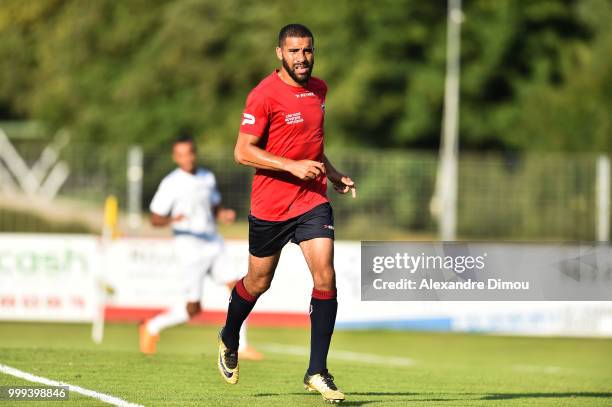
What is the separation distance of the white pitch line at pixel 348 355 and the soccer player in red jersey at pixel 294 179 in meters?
6.67

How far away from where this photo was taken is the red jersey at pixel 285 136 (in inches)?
332

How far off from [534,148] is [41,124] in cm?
2040

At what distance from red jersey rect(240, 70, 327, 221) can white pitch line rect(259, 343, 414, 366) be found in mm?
6793

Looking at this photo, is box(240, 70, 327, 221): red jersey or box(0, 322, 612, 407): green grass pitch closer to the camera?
box(240, 70, 327, 221): red jersey

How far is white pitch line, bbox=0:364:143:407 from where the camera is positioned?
8.35 m

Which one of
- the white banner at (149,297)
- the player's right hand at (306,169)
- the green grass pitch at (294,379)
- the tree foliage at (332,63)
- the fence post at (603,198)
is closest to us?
the player's right hand at (306,169)

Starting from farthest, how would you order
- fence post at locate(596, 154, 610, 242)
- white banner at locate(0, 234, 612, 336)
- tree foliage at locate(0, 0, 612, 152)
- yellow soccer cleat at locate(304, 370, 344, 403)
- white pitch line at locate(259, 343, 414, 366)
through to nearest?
tree foliage at locate(0, 0, 612, 152) → fence post at locate(596, 154, 610, 242) → white banner at locate(0, 234, 612, 336) → white pitch line at locate(259, 343, 414, 366) → yellow soccer cleat at locate(304, 370, 344, 403)

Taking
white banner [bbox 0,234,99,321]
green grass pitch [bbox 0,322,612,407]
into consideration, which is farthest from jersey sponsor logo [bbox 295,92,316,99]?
white banner [bbox 0,234,99,321]

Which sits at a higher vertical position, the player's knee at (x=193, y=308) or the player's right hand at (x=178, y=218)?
the player's right hand at (x=178, y=218)

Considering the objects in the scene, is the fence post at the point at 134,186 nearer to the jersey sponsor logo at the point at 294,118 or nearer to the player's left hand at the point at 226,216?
the player's left hand at the point at 226,216

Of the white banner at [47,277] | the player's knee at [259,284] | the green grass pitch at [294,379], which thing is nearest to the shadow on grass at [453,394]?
the green grass pitch at [294,379]

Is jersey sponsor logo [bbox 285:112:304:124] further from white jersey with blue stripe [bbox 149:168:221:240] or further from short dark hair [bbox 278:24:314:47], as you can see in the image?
white jersey with blue stripe [bbox 149:168:221:240]

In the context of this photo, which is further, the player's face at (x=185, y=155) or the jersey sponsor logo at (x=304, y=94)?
the player's face at (x=185, y=155)

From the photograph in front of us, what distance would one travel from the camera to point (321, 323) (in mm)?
8547
